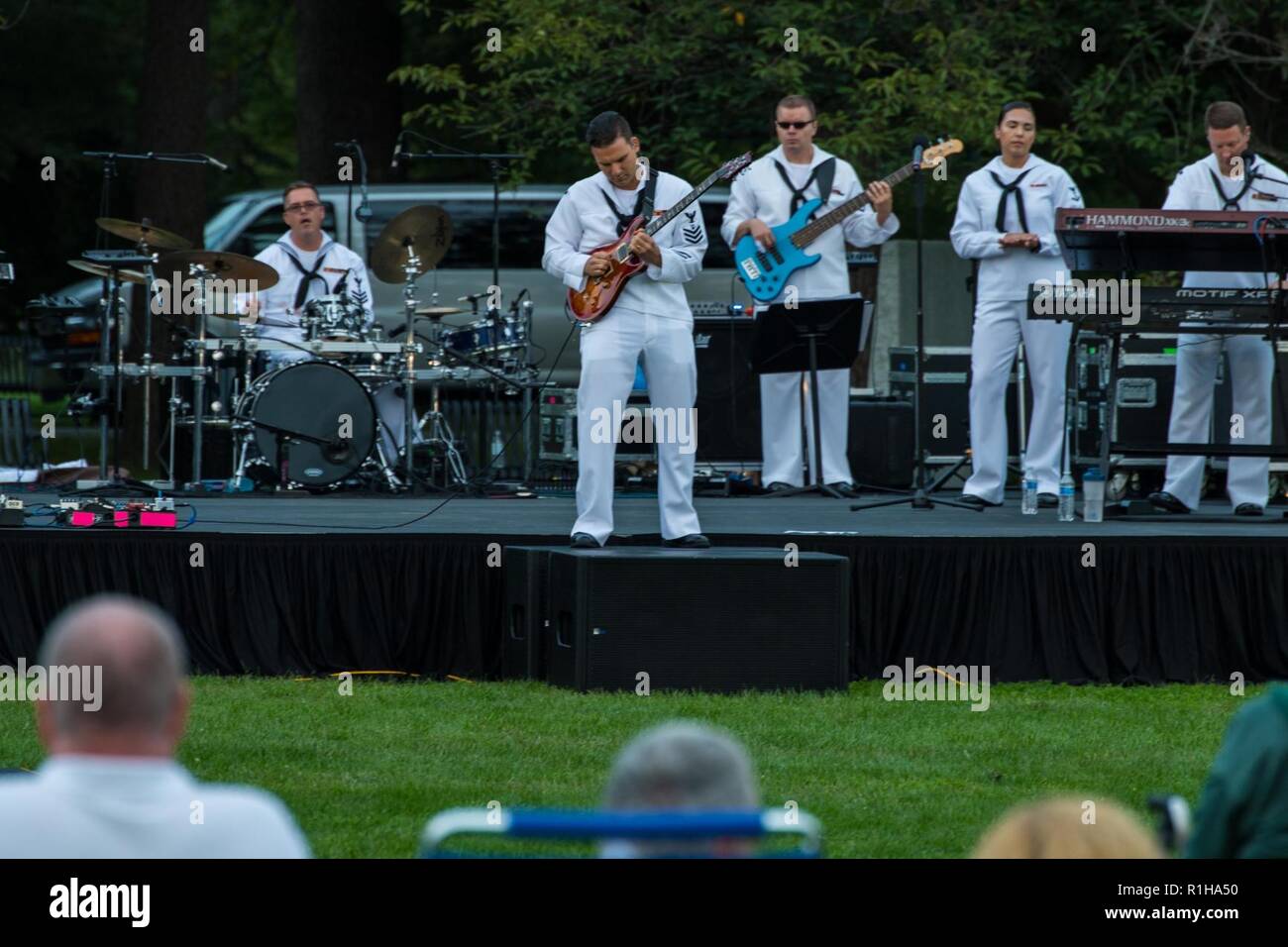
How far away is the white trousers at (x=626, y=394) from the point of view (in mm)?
9039

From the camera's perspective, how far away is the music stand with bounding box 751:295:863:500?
11742mm

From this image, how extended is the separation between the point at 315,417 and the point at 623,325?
377cm

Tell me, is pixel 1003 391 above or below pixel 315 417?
above

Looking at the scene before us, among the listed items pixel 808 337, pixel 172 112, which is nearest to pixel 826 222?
pixel 808 337

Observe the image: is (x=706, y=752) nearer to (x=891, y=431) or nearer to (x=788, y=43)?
(x=891, y=431)

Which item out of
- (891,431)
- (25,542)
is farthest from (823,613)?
(891,431)

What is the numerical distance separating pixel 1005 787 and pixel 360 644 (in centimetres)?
348

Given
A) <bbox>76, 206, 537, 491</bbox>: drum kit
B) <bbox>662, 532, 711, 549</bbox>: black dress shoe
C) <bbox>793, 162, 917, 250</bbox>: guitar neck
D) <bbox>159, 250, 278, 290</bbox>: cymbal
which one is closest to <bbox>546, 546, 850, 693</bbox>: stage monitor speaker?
<bbox>662, 532, 711, 549</bbox>: black dress shoe

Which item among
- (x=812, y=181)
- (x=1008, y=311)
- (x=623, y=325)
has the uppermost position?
(x=812, y=181)

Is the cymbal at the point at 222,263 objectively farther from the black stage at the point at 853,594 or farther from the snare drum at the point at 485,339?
the black stage at the point at 853,594

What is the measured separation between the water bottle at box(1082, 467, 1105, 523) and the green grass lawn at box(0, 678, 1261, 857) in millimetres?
1239

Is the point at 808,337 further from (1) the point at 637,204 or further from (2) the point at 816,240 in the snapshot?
(1) the point at 637,204

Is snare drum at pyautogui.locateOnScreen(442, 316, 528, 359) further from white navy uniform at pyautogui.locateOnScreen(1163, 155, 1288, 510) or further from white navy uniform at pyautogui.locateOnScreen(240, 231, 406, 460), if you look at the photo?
white navy uniform at pyautogui.locateOnScreen(1163, 155, 1288, 510)

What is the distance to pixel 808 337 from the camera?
11.8 m
